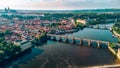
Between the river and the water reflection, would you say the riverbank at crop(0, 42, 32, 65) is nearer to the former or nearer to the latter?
the river

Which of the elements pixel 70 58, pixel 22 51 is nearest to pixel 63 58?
pixel 70 58

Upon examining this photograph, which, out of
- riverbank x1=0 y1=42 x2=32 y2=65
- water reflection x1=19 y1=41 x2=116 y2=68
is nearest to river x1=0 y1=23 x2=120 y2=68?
water reflection x1=19 y1=41 x2=116 y2=68

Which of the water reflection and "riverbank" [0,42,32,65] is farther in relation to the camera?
"riverbank" [0,42,32,65]

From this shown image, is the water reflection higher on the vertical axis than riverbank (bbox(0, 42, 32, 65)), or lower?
lower

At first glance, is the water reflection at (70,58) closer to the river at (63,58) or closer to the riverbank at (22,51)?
the river at (63,58)

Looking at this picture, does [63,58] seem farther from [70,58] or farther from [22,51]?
[22,51]

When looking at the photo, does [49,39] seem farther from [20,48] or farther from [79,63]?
[79,63]

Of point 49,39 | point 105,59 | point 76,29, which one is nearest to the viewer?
point 105,59

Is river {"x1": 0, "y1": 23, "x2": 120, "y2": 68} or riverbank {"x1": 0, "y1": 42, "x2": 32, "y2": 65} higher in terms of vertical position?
riverbank {"x1": 0, "y1": 42, "x2": 32, "y2": 65}

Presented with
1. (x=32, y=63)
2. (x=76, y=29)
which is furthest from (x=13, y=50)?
(x=76, y=29)

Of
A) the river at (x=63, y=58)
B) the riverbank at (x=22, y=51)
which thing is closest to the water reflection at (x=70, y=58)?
the river at (x=63, y=58)

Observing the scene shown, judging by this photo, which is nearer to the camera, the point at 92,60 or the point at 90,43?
the point at 92,60
